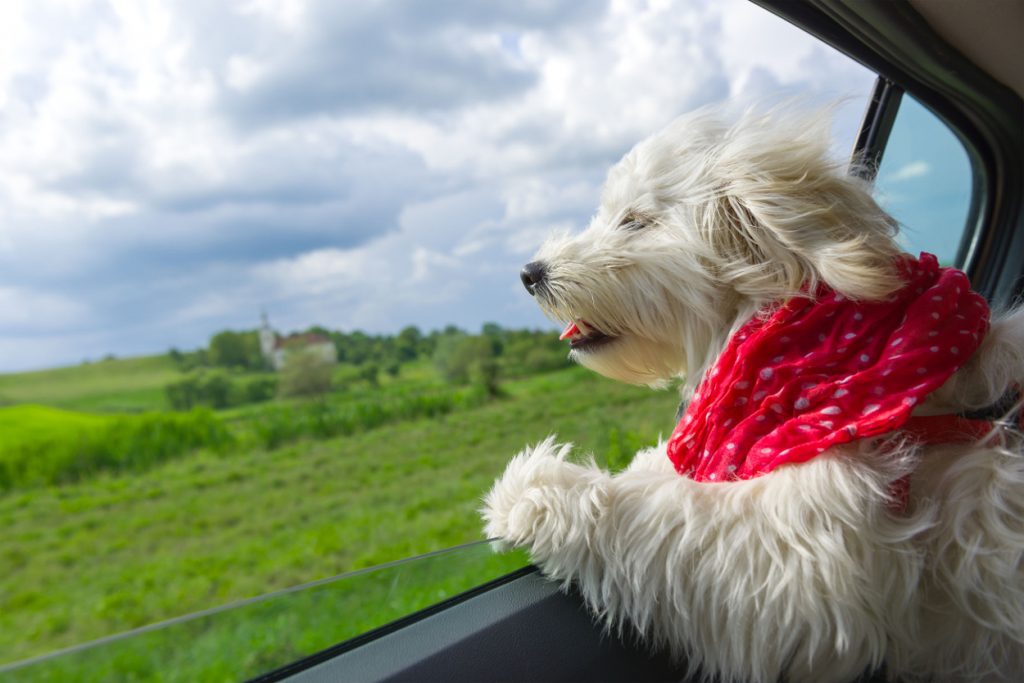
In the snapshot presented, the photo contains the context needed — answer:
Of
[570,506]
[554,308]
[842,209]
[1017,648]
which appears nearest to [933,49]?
[842,209]

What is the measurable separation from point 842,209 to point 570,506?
2.69ft

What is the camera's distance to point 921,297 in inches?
48.1

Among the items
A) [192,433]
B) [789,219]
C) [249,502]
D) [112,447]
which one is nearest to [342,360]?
[192,433]

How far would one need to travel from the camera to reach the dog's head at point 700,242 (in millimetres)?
1354

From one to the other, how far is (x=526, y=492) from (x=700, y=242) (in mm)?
653

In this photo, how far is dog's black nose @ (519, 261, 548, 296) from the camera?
1.58 metres

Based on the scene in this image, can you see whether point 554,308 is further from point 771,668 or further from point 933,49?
point 933,49

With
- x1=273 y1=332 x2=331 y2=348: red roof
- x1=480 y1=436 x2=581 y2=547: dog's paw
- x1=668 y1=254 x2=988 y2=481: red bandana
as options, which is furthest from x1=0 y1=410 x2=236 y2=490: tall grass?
x1=668 y1=254 x2=988 y2=481: red bandana

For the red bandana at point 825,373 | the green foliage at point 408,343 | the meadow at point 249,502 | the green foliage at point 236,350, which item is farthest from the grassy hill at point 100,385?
the red bandana at point 825,373

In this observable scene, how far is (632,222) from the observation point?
5.23 ft

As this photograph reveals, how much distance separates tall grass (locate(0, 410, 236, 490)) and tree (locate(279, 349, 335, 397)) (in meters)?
0.41

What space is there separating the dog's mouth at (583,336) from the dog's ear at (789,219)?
12.5 inches

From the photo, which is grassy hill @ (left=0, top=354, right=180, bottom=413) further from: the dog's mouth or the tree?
the dog's mouth

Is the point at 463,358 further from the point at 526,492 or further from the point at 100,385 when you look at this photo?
the point at 526,492
